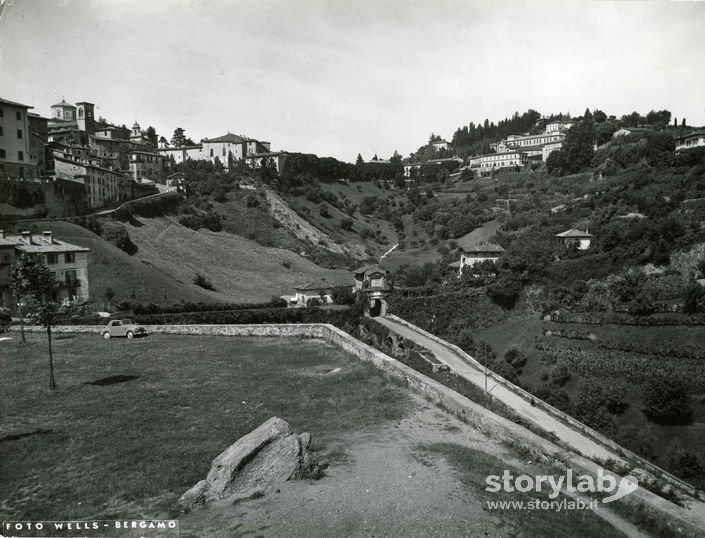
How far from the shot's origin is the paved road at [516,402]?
20906 millimetres

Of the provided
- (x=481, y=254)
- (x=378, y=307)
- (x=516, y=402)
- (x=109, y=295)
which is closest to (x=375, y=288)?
(x=378, y=307)

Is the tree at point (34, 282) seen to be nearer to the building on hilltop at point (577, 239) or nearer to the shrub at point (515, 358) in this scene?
the shrub at point (515, 358)

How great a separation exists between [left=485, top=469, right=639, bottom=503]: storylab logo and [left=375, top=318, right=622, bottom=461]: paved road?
25.6 ft

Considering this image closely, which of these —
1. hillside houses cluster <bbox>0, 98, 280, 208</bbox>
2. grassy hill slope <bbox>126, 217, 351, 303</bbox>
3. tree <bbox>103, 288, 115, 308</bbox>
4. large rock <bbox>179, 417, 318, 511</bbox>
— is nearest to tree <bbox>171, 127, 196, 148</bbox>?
hillside houses cluster <bbox>0, 98, 280, 208</bbox>

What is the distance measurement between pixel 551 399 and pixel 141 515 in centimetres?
2771

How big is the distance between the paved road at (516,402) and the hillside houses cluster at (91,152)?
3304 cm

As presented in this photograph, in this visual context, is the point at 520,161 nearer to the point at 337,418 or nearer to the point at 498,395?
the point at 498,395

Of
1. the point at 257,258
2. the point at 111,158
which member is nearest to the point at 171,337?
the point at 257,258

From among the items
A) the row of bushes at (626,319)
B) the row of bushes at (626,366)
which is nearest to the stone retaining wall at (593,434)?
the row of bushes at (626,366)

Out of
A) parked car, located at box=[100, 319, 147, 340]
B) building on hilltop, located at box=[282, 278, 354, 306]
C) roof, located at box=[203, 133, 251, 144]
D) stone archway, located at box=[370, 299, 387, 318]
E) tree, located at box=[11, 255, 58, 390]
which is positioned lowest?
stone archway, located at box=[370, 299, 387, 318]

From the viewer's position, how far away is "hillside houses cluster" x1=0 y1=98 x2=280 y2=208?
49.1m

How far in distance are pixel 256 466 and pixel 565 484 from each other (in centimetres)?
543

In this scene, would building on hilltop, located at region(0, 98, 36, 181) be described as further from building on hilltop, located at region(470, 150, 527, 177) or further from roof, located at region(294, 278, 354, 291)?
building on hilltop, located at region(470, 150, 527, 177)

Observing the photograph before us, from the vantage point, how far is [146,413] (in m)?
Answer: 12.3
